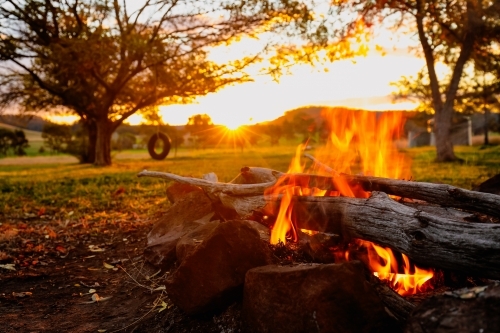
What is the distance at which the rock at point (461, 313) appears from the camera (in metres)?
2.17

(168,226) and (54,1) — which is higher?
(54,1)

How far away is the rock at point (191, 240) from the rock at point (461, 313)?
239 cm

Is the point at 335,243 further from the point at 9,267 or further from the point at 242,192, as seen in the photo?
the point at 9,267

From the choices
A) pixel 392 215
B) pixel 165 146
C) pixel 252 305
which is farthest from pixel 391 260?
pixel 165 146

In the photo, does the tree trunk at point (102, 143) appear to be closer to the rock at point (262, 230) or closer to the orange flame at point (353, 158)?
the orange flame at point (353, 158)

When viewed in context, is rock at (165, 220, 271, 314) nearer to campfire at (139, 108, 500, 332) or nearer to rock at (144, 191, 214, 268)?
campfire at (139, 108, 500, 332)

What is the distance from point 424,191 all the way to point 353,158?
4.51 ft

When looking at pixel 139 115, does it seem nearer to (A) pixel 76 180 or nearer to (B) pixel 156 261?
(A) pixel 76 180

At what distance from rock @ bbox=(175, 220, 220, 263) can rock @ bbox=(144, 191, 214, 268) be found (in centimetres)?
39

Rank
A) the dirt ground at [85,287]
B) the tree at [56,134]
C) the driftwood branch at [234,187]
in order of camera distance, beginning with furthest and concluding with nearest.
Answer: the tree at [56,134]
the driftwood branch at [234,187]
the dirt ground at [85,287]

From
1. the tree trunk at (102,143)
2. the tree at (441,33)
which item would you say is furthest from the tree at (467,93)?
the tree trunk at (102,143)

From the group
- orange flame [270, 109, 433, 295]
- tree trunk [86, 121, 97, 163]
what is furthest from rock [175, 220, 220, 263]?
tree trunk [86, 121, 97, 163]

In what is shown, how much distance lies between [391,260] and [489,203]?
2.95 ft

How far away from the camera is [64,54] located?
61.0ft
